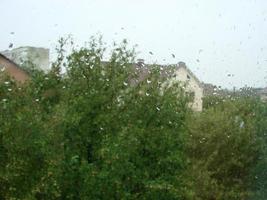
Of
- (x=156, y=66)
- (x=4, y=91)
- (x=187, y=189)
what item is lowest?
(x=187, y=189)

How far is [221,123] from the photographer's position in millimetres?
21484

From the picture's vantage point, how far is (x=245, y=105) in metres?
26.0

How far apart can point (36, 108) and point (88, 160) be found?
4.91 feet

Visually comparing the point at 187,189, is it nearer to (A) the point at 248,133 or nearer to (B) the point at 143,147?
(B) the point at 143,147

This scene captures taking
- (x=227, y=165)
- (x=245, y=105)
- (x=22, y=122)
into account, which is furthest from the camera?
(x=245, y=105)

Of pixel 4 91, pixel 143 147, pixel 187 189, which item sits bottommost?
pixel 187 189

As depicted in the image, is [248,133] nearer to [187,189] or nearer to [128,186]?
[187,189]

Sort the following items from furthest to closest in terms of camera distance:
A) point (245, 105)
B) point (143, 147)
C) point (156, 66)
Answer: point (245, 105) → point (156, 66) → point (143, 147)

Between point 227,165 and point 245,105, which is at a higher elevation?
point 245,105

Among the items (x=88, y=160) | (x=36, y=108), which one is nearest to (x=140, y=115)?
(x=88, y=160)

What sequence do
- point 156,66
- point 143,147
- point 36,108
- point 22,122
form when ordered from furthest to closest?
point 156,66
point 143,147
point 36,108
point 22,122

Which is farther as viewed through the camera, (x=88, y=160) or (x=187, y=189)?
(x=187, y=189)

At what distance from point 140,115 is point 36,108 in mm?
2418

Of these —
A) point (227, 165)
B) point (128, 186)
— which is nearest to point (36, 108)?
point (128, 186)
